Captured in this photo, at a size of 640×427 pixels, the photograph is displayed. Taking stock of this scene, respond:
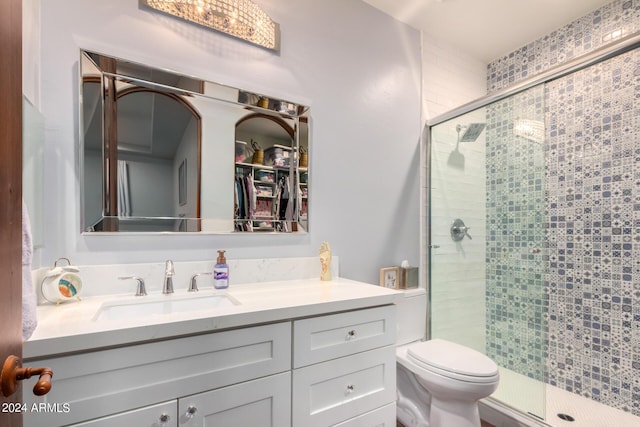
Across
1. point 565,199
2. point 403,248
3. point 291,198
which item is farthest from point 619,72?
point 291,198

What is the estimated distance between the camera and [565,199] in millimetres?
2180

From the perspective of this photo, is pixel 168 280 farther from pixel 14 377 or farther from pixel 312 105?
pixel 312 105

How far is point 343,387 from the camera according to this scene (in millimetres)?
1216

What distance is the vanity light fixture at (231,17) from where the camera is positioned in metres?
1.42

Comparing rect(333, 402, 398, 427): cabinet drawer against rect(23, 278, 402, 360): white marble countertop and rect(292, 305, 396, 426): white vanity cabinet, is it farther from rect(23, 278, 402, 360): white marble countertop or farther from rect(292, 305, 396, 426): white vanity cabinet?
rect(23, 278, 402, 360): white marble countertop

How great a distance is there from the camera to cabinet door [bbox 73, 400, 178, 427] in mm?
819

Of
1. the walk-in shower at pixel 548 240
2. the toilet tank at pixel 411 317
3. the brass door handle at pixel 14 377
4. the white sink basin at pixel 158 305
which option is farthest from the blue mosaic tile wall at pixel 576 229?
the brass door handle at pixel 14 377

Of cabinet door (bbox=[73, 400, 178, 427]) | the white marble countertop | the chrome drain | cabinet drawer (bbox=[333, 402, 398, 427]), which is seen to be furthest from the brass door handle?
the chrome drain

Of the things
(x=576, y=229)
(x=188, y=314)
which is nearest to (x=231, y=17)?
(x=188, y=314)

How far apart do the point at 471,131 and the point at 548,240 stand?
38.1 inches

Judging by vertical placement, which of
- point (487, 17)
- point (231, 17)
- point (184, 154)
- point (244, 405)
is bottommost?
point (244, 405)

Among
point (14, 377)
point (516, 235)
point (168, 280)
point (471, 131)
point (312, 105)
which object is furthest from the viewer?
point (471, 131)

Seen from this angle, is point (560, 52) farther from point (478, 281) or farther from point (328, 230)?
point (328, 230)

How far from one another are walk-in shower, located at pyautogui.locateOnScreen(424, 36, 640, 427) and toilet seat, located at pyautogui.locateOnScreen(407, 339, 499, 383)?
0.50 metres
